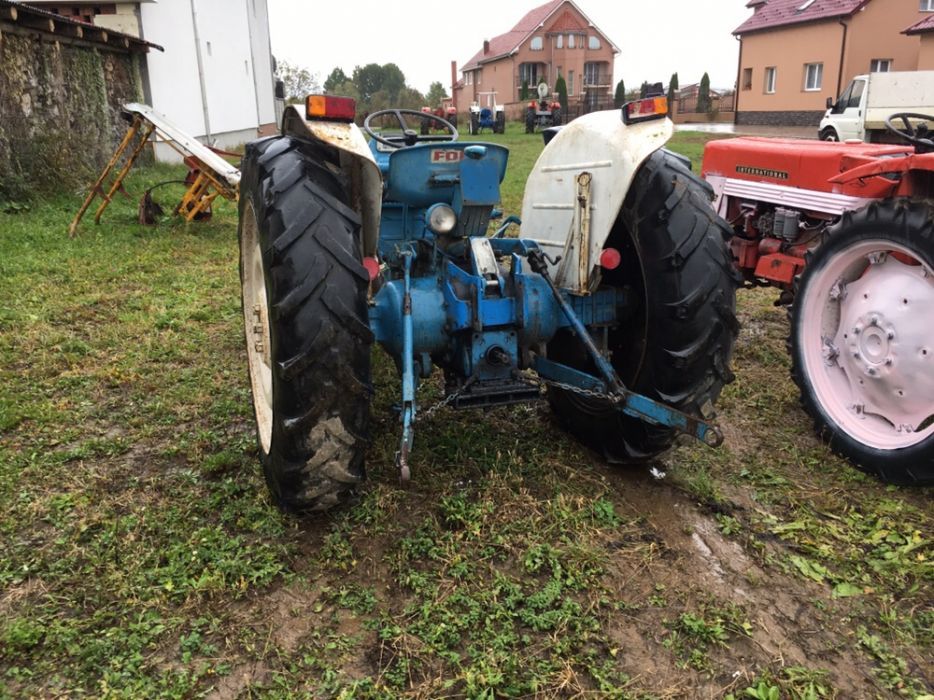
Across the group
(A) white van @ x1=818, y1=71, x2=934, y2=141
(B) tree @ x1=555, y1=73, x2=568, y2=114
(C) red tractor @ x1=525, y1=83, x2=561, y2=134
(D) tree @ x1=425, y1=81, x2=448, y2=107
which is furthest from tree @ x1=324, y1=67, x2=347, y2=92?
(A) white van @ x1=818, y1=71, x2=934, y2=141

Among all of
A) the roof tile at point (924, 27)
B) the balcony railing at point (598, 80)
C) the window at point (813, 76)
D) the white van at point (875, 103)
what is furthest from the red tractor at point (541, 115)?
the balcony railing at point (598, 80)

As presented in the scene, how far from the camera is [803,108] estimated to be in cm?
3164

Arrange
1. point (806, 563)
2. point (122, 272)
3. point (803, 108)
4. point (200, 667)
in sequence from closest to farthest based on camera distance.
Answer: point (200, 667) → point (806, 563) → point (122, 272) → point (803, 108)

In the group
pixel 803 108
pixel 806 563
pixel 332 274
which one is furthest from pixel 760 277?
pixel 803 108

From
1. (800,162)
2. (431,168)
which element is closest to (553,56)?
(800,162)

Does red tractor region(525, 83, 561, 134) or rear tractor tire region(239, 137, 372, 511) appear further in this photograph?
red tractor region(525, 83, 561, 134)

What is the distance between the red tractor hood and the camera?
4095 millimetres

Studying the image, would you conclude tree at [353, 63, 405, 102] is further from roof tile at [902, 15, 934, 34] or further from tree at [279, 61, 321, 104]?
roof tile at [902, 15, 934, 34]

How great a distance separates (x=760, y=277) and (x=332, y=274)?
141 inches

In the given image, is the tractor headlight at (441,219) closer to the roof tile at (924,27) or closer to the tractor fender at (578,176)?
the tractor fender at (578,176)

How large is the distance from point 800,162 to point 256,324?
3.46 m

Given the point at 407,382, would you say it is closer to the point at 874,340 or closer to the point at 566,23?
the point at 874,340

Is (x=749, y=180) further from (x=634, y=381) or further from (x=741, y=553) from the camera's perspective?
(x=741, y=553)

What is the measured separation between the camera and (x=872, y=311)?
3.62 meters
